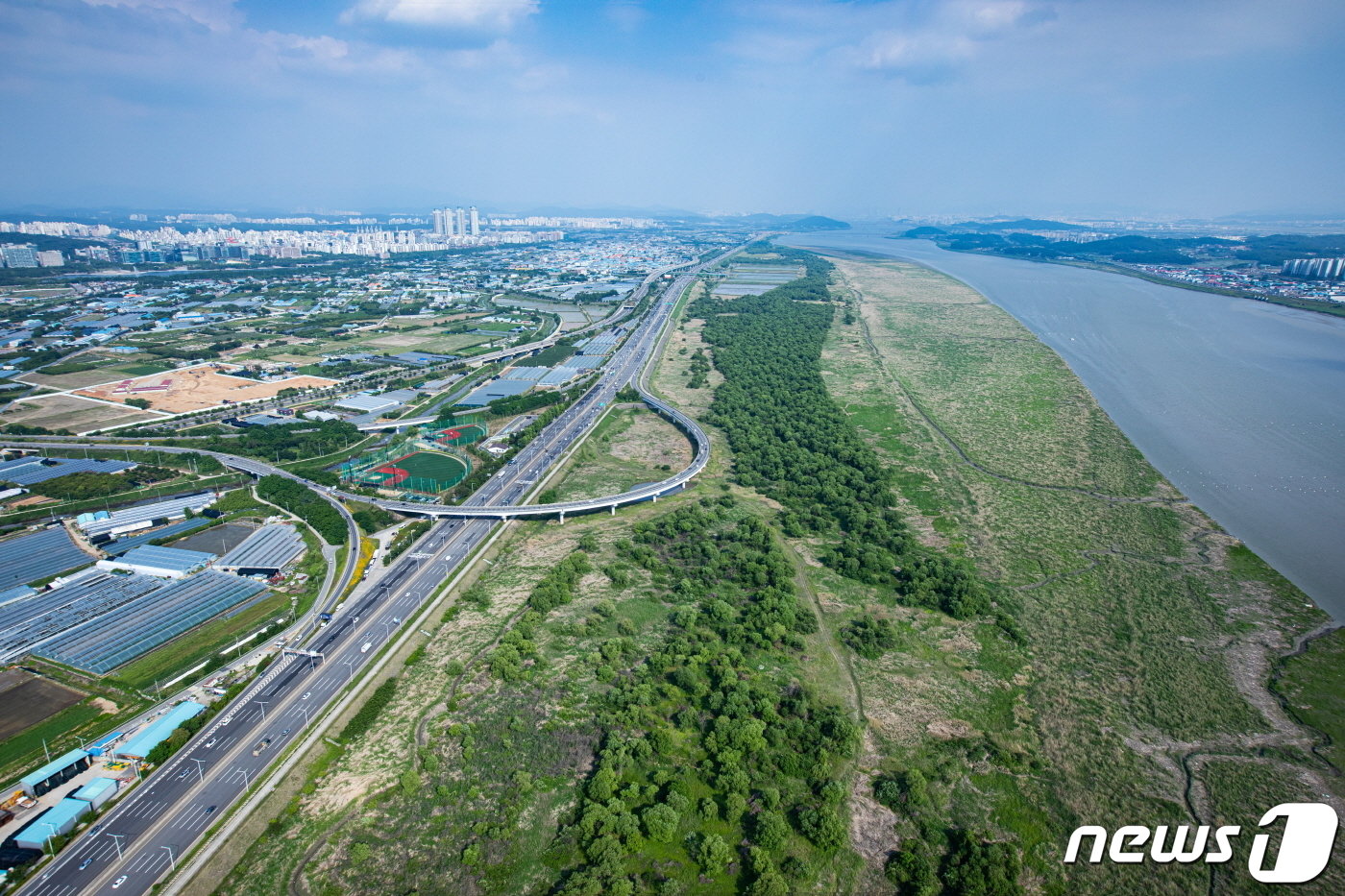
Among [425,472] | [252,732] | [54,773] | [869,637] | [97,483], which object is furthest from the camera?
[425,472]

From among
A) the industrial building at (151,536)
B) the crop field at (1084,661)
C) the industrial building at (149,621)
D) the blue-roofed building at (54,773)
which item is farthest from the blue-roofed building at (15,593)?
the crop field at (1084,661)

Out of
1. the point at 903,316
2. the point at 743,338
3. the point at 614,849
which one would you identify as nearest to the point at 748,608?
the point at 614,849

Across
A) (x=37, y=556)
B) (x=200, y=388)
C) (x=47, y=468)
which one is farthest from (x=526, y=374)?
(x=37, y=556)

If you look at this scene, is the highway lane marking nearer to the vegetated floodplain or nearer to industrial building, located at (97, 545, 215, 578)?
the vegetated floodplain

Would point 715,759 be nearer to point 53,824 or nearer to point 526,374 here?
point 53,824

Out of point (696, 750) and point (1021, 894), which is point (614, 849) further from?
point (1021, 894)

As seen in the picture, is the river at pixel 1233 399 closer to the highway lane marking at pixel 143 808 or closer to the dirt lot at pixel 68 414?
the highway lane marking at pixel 143 808
